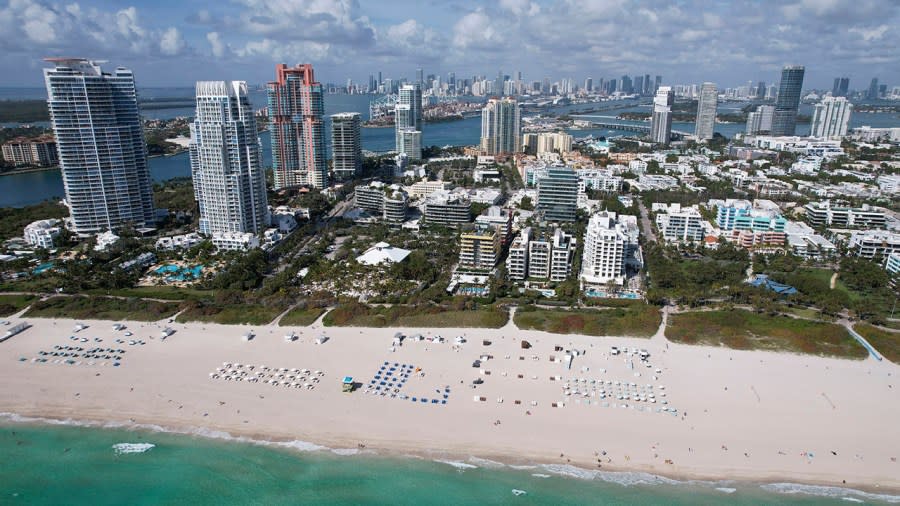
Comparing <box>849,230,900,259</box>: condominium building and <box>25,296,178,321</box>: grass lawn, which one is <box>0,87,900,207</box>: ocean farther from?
<box>849,230,900,259</box>: condominium building

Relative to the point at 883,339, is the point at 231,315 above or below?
below

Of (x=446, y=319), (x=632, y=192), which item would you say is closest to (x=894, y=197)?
(x=632, y=192)

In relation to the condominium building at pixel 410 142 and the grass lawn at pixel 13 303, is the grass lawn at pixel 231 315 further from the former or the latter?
the condominium building at pixel 410 142

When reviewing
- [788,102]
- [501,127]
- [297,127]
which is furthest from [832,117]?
[297,127]

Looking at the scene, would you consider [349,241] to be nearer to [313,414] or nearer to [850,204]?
[313,414]

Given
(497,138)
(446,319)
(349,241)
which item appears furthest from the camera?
(497,138)

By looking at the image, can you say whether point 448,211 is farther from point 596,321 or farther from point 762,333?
point 762,333
